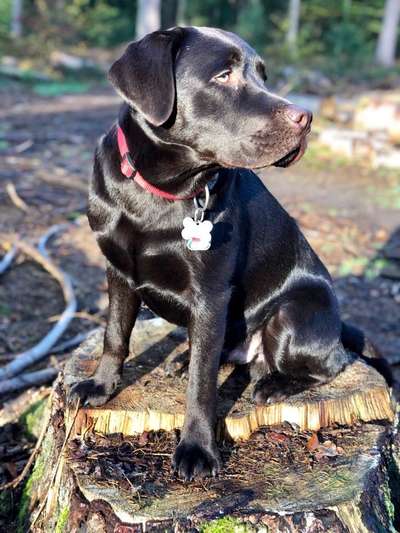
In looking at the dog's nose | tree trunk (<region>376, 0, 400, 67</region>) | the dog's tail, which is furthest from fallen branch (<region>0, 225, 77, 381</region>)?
tree trunk (<region>376, 0, 400, 67</region>)

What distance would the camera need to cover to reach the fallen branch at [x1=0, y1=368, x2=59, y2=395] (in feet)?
14.0

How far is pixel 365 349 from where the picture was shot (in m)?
3.80

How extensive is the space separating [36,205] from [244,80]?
215 inches

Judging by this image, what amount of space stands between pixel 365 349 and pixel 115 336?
1453 millimetres

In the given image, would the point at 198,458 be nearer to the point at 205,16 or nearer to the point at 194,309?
the point at 194,309

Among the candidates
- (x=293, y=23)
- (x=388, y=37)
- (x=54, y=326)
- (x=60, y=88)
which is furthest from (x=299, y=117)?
(x=293, y=23)

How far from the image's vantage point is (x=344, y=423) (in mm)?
3141

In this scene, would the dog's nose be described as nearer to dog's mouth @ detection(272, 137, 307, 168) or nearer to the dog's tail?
dog's mouth @ detection(272, 137, 307, 168)

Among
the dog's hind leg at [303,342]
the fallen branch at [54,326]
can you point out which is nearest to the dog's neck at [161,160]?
the dog's hind leg at [303,342]

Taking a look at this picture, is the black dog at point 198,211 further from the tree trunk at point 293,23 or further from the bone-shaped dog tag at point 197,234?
the tree trunk at point 293,23

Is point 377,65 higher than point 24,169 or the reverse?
the reverse

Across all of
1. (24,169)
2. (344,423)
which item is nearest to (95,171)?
(344,423)

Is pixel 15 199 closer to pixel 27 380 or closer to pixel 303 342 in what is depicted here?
pixel 27 380

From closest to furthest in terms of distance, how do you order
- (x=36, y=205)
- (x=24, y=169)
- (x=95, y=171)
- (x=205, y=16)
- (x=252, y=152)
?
(x=252, y=152), (x=95, y=171), (x=36, y=205), (x=24, y=169), (x=205, y=16)
